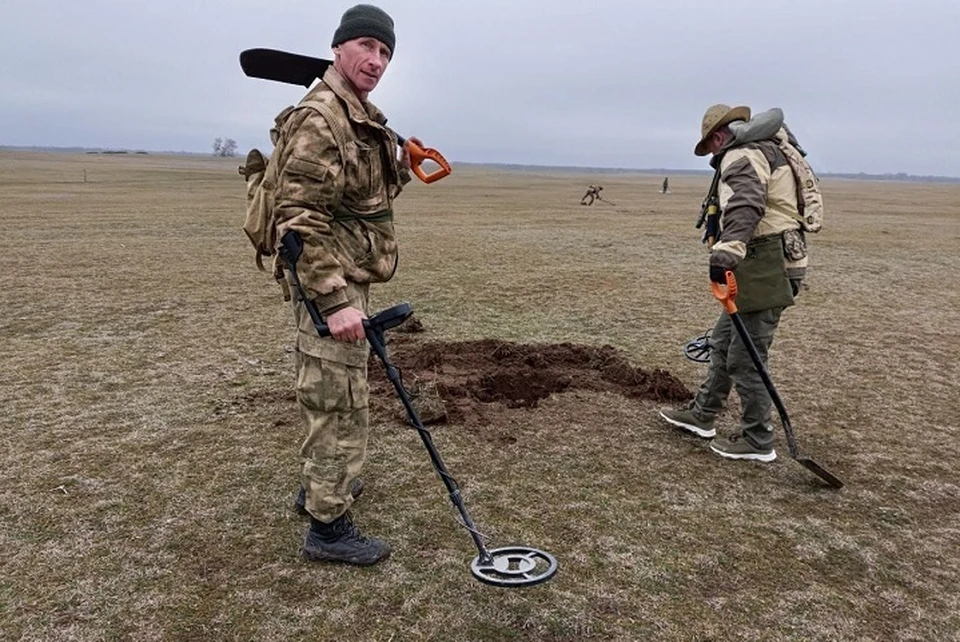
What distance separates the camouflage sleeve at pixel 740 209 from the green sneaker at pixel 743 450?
1543 millimetres

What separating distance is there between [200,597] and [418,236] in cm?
1768

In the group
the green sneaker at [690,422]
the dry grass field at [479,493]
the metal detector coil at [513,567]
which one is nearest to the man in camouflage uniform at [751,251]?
the green sneaker at [690,422]

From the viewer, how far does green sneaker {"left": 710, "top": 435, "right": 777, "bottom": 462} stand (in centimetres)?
542

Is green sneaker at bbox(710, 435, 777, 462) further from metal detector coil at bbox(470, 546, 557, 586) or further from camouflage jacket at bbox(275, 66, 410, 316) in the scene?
camouflage jacket at bbox(275, 66, 410, 316)

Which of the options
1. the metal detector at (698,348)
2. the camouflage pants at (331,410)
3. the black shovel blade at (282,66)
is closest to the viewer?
the camouflage pants at (331,410)

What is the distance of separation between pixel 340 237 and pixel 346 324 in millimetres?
529

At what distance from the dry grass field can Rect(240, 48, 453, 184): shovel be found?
218cm

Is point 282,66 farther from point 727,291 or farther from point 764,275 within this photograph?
point 764,275

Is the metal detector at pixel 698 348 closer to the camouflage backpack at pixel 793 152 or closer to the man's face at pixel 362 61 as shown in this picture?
the camouflage backpack at pixel 793 152

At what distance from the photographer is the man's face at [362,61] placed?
3.51 metres

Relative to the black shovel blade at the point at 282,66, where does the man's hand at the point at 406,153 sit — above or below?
below

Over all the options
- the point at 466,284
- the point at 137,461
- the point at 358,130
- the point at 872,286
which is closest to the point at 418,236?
the point at 466,284

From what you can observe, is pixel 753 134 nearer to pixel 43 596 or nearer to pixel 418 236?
pixel 43 596

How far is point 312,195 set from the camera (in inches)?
133
